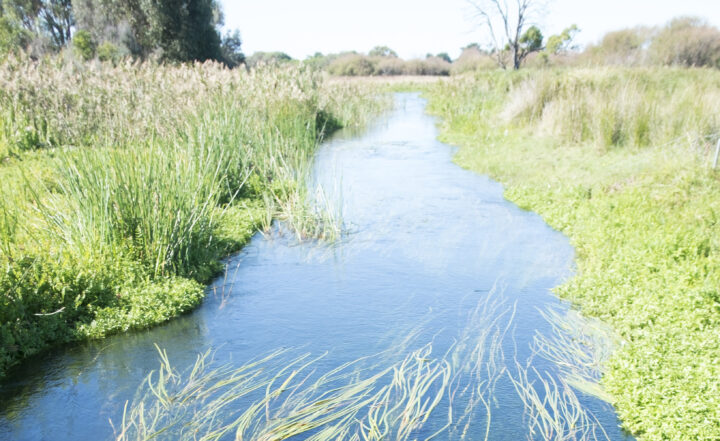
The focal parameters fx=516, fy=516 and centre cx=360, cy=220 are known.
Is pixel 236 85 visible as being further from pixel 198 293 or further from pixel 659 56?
pixel 659 56

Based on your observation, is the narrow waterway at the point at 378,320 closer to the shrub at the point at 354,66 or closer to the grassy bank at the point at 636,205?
the grassy bank at the point at 636,205

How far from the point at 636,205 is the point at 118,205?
5.92 meters

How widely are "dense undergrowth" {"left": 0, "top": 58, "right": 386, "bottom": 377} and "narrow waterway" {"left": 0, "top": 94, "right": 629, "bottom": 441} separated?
280 mm

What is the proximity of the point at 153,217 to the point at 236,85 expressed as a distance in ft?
20.3

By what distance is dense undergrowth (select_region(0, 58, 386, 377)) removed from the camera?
4.33 metres

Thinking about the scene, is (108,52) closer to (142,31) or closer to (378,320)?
(142,31)

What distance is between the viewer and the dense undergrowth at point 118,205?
14.2 ft

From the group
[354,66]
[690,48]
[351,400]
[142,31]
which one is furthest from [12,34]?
[354,66]

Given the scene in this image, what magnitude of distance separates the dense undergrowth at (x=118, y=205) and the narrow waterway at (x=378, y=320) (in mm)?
280

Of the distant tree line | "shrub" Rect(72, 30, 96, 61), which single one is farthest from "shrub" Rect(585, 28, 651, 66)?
"shrub" Rect(72, 30, 96, 61)

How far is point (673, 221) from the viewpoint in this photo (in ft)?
18.9

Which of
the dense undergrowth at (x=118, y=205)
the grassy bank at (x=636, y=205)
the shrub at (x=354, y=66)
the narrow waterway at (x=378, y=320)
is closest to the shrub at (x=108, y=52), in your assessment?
the dense undergrowth at (x=118, y=205)

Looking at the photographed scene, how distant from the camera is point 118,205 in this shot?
15.9 ft

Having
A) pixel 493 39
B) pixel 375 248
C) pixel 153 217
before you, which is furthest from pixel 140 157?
pixel 493 39
